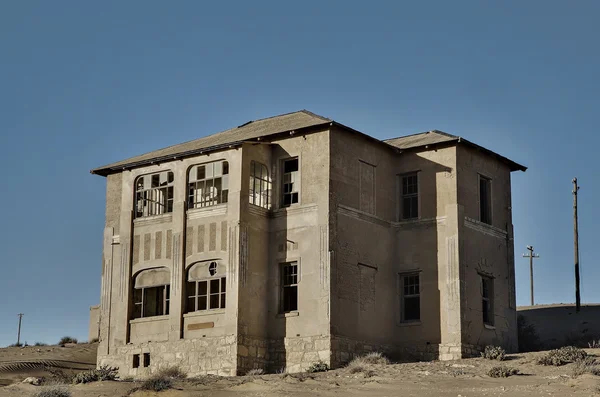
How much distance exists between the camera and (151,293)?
46219 millimetres

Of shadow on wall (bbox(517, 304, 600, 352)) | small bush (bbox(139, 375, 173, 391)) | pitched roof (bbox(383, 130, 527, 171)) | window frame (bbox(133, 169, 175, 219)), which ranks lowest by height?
small bush (bbox(139, 375, 173, 391))

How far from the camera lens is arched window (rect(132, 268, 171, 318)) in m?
45.5

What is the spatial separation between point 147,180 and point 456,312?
13726mm

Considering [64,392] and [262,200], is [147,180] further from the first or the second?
[64,392]

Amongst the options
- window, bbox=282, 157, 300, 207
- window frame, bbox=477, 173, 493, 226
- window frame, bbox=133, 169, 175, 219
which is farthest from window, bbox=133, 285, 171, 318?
window frame, bbox=477, 173, 493, 226

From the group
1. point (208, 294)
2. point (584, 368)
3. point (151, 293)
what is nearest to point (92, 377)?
point (208, 294)

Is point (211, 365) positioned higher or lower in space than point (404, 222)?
lower

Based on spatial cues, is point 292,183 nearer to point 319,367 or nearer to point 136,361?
point 319,367

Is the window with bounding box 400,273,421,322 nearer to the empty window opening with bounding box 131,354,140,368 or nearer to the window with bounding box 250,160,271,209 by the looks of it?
the window with bounding box 250,160,271,209

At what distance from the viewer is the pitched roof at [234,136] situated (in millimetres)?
45562

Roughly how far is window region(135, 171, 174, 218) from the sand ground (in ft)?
33.1

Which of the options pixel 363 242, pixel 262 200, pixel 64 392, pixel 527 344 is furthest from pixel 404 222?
pixel 64 392

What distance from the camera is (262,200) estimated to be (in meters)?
45.4

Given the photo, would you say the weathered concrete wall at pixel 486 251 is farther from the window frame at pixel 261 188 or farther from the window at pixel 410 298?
the window frame at pixel 261 188
